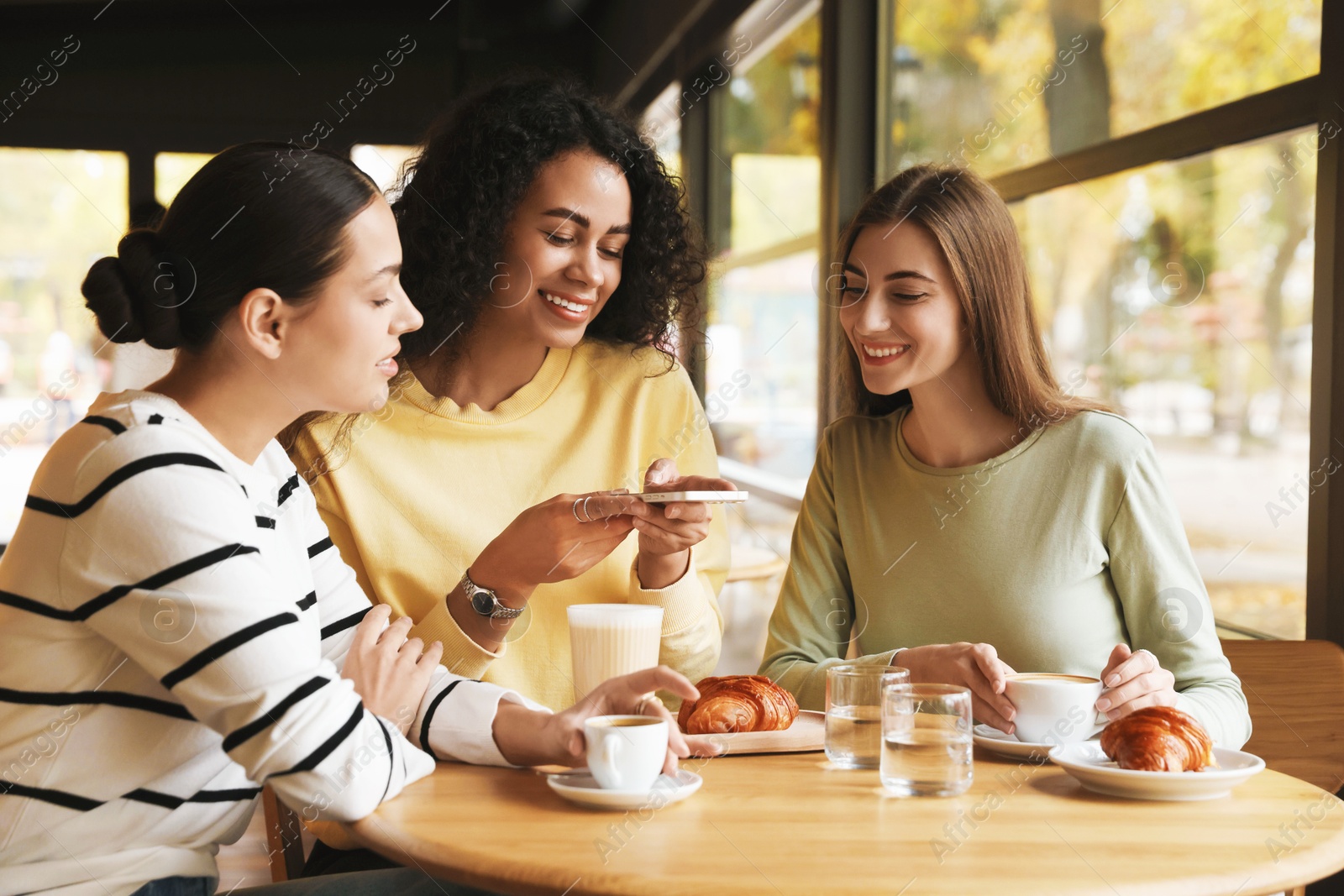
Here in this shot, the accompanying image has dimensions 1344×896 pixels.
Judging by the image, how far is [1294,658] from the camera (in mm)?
1660

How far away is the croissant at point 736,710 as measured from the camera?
1.32 m

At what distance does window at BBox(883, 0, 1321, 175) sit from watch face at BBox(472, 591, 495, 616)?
1.52m

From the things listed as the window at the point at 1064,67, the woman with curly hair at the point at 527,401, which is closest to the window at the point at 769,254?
the window at the point at 1064,67

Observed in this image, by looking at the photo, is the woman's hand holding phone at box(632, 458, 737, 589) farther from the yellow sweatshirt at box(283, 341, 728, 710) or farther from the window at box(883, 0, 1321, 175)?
the window at box(883, 0, 1321, 175)

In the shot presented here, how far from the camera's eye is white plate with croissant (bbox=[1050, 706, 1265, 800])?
110 cm

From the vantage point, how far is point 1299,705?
165 centimetres

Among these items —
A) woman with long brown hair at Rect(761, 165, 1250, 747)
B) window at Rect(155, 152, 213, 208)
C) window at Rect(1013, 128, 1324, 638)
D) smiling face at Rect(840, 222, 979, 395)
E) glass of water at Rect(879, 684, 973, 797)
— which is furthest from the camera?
window at Rect(155, 152, 213, 208)

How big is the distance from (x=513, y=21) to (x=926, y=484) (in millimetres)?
5677

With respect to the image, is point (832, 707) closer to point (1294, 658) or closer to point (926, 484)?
point (926, 484)

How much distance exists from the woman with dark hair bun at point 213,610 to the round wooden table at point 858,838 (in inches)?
3.2

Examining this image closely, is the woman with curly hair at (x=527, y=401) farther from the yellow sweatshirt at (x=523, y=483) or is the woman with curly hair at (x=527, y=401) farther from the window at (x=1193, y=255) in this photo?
the window at (x=1193, y=255)

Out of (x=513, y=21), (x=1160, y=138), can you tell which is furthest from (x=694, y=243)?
(x=513, y=21)

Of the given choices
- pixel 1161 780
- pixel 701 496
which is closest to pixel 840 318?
pixel 701 496

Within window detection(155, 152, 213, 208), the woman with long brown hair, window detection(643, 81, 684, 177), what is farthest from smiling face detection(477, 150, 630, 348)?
window detection(155, 152, 213, 208)
